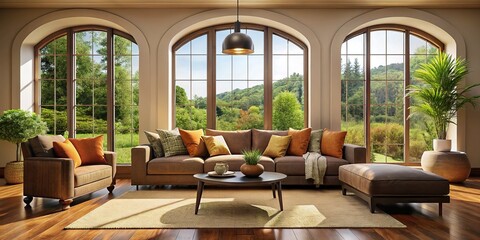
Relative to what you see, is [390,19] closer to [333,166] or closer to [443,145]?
[443,145]

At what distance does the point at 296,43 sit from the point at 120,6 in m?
3.21

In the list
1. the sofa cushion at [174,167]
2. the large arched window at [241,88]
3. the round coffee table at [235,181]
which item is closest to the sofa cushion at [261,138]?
the large arched window at [241,88]

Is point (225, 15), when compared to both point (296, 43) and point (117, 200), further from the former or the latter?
point (117, 200)

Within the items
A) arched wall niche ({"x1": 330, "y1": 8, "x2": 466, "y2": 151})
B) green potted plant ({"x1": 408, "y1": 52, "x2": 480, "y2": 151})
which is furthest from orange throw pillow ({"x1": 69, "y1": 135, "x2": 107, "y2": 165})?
green potted plant ({"x1": 408, "y1": 52, "x2": 480, "y2": 151})

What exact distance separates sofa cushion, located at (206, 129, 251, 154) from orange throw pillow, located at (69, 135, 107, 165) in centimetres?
184

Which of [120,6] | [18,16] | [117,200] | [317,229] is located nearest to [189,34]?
[120,6]

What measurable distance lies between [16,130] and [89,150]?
5.57 feet

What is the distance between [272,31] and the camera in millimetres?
7488

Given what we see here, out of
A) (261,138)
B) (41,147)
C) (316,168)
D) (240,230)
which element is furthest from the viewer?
(261,138)

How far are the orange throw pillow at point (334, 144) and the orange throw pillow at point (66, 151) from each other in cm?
361

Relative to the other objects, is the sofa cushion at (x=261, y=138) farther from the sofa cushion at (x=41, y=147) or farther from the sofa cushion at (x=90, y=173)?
the sofa cushion at (x=41, y=147)

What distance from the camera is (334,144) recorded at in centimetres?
624

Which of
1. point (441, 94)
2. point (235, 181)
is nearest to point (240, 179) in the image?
point (235, 181)

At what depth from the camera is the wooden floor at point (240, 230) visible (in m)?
3.52
